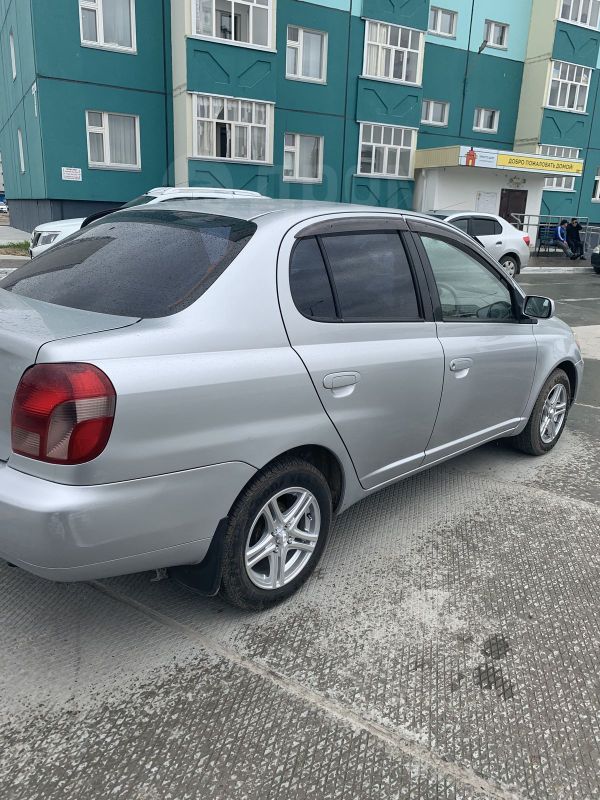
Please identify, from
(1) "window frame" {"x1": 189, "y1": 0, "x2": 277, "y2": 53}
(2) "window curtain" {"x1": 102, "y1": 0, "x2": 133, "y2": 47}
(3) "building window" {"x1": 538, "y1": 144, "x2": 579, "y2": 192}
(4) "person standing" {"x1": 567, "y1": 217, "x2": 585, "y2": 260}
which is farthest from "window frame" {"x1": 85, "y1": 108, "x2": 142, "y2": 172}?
(3) "building window" {"x1": 538, "y1": 144, "x2": 579, "y2": 192}

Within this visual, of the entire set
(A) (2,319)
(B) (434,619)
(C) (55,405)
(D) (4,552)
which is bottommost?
(B) (434,619)

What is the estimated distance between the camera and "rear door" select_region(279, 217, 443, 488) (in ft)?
8.87

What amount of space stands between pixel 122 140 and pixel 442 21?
1430 cm

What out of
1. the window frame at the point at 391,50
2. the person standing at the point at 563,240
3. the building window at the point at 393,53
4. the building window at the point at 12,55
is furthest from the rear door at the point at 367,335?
the building window at the point at 12,55

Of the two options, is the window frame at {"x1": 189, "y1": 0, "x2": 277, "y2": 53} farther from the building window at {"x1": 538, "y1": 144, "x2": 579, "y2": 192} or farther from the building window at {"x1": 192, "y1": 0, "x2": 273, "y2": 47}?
the building window at {"x1": 538, "y1": 144, "x2": 579, "y2": 192}

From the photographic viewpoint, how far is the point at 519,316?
13.4ft

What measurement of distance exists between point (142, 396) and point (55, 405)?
0.88 feet

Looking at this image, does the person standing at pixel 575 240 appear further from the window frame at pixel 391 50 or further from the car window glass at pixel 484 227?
the car window glass at pixel 484 227

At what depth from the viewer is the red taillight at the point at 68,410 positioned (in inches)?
80.1

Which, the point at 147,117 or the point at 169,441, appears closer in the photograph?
the point at 169,441

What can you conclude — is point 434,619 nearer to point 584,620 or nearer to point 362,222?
point 584,620

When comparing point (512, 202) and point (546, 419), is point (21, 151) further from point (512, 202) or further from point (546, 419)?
point (546, 419)

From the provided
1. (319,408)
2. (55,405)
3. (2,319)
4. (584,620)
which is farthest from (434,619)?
(2,319)

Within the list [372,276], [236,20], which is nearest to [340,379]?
[372,276]
